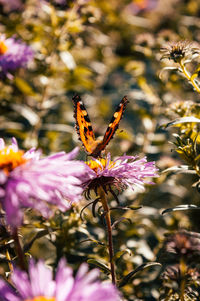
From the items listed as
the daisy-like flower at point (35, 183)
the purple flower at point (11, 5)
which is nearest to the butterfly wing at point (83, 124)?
the daisy-like flower at point (35, 183)

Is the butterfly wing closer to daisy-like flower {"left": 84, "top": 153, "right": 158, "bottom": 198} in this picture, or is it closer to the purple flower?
daisy-like flower {"left": 84, "top": 153, "right": 158, "bottom": 198}

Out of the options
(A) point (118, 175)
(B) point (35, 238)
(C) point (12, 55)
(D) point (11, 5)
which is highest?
(D) point (11, 5)

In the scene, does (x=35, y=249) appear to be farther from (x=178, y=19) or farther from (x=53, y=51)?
(x=178, y=19)

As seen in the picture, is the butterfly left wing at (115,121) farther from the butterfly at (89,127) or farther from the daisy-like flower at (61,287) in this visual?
the daisy-like flower at (61,287)

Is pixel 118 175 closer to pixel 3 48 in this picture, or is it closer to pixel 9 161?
pixel 9 161

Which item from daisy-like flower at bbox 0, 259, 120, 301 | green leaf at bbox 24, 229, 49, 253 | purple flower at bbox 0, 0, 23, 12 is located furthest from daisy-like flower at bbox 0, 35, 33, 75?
daisy-like flower at bbox 0, 259, 120, 301

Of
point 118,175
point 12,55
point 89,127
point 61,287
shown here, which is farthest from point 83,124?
point 12,55
